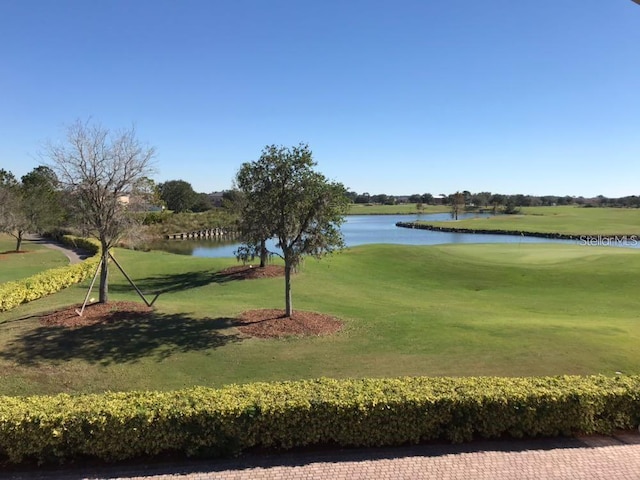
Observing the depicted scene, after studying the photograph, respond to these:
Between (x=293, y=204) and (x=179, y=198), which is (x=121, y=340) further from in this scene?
(x=179, y=198)

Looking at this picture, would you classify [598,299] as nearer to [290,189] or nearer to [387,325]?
[387,325]

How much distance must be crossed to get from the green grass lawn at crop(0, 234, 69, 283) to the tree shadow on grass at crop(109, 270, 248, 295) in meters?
8.02

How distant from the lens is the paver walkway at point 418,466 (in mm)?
7730

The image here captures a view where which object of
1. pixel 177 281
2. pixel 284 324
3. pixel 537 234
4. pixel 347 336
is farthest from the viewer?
pixel 537 234

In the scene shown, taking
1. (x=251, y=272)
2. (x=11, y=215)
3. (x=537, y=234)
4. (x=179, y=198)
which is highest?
(x=179, y=198)

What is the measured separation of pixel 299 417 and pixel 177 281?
2304cm

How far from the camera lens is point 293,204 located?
1738 cm

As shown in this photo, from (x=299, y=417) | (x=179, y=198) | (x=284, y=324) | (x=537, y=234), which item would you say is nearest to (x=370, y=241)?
(x=537, y=234)

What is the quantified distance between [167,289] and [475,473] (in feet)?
74.0

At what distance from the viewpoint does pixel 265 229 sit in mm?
17531

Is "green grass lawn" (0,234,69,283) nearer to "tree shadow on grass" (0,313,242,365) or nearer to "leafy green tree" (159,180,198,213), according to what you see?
"tree shadow on grass" (0,313,242,365)

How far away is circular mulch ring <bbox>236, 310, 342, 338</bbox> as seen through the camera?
16.5m

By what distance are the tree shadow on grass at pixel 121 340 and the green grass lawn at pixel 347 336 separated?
0.04 metres

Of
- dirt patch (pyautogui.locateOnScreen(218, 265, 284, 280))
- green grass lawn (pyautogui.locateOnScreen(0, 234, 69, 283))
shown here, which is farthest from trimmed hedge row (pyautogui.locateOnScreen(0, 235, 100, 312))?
dirt patch (pyautogui.locateOnScreen(218, 265, 284, 280))
